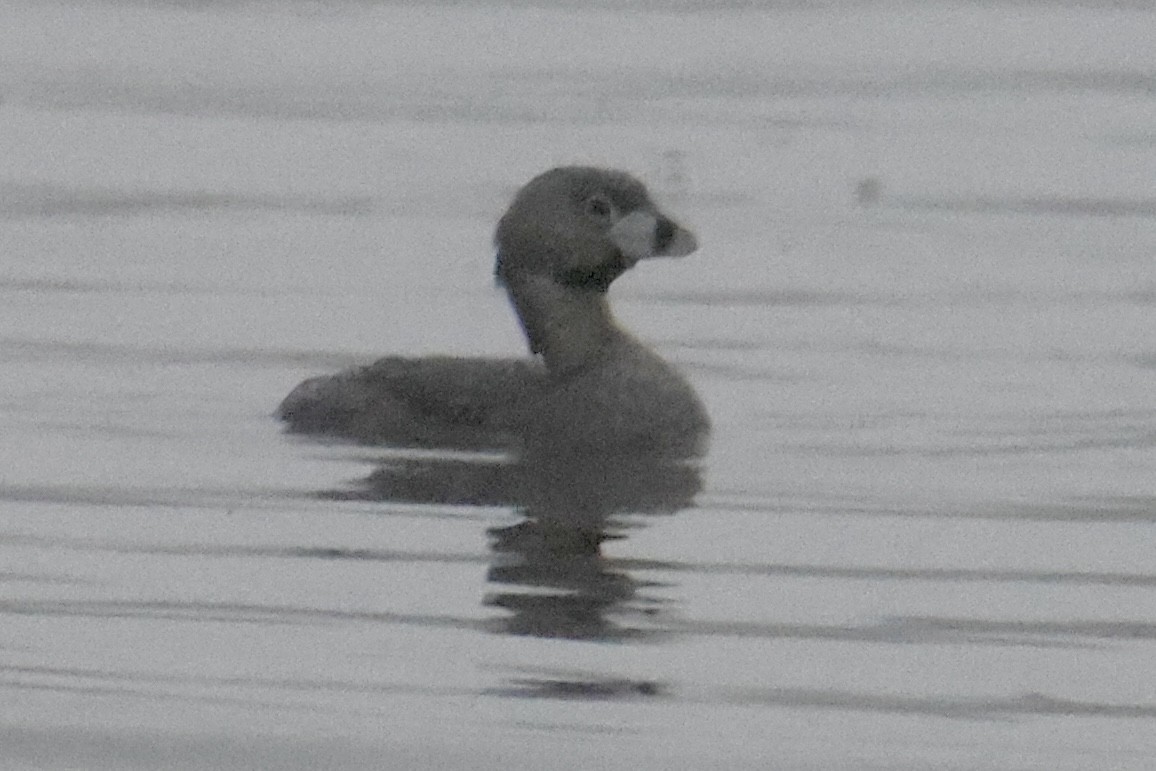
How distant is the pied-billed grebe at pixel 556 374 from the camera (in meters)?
13.0

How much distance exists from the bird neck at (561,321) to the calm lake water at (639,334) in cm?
46

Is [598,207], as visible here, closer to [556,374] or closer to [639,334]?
[556,374]

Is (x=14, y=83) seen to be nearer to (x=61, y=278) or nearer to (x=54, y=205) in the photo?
(x=54, y=205)

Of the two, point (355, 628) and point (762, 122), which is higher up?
point (762, 122)

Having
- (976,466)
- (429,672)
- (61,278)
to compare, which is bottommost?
(429,672)

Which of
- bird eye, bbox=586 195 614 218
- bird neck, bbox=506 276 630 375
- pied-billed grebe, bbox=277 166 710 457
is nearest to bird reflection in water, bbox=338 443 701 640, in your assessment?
pied-billed grebe, bbox=277 166 710 457

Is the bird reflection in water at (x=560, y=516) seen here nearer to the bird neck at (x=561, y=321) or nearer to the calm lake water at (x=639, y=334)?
the calm lake water at (x=639, y=334)

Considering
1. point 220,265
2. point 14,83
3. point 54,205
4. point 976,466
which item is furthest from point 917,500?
point 14,83

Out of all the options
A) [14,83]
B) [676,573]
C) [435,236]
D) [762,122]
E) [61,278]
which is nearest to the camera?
[676,573]

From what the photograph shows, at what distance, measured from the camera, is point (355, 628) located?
9.84 m

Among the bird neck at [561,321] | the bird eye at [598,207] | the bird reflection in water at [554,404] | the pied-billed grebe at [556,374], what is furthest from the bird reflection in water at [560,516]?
the bird eye at [598,207]

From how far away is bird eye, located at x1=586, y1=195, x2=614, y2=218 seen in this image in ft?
44.9

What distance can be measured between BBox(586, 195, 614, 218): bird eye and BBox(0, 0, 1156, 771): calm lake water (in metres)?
0.74

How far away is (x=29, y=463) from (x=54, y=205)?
5.37 metres
